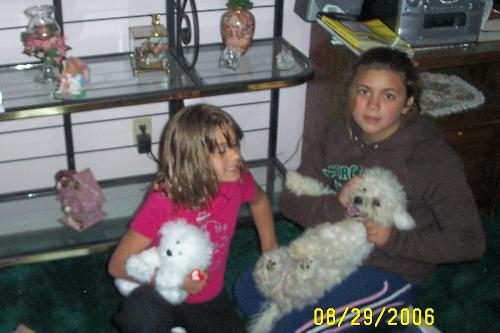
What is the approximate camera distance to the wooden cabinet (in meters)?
2.18

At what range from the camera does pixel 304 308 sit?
1.62m

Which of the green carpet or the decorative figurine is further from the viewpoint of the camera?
the green carpet

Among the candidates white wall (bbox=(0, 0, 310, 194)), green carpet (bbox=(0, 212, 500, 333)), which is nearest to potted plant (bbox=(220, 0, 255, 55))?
white wall (bbox=(0, 0, 310, 194))

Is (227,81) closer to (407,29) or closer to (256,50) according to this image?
(256,50)

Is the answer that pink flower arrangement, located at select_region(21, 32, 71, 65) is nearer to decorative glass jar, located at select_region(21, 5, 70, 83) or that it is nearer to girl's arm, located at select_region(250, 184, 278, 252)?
decorative glass jar, located at select_region(21, 5, 70, 83)

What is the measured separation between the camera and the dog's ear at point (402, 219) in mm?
1604

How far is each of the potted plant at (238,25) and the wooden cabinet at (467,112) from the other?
292 mm

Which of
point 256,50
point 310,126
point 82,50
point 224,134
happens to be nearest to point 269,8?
point 256,50

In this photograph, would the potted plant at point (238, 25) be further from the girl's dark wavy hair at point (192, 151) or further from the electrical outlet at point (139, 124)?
the girl's dark wavy hair at point (192, 151)

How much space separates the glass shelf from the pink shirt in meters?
0.67

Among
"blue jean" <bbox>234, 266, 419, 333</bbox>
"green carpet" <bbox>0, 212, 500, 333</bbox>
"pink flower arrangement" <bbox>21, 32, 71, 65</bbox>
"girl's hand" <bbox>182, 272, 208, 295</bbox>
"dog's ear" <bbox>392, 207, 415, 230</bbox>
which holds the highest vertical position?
"pink flower arrangement" <bbox>21, 32, 71, 65</bbox>

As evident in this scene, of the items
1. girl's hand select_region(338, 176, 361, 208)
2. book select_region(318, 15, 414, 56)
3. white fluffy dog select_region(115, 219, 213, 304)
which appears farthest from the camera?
book select_region(318, 15, 414, 56)

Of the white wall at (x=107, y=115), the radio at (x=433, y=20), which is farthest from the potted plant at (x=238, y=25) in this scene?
the radio at (x=433, y=20)

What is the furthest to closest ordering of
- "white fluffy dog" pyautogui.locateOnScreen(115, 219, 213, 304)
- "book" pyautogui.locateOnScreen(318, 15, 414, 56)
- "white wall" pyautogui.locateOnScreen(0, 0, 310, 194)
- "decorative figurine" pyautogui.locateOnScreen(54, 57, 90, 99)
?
"white wall" pyautogui.locateOnScreen(0, 0, 310, 194) < "book" pyautogui.locateOnScreen(318, 15, 414, 56) < "decorative figurine" pyautogui.locateOnScreen(54, 57, 90, 99) < "white fluffy dog" pyautogui.locateOnScreen(115, 219, 213, 304)
